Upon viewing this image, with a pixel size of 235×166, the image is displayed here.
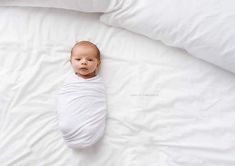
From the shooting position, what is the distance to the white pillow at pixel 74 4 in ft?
3.88

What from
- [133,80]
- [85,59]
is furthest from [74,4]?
[133,80]

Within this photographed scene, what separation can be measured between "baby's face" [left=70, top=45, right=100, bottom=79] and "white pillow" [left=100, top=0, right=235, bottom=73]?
160 mm

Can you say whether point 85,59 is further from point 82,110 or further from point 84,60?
point 82,110

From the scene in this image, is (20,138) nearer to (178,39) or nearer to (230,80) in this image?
(178,39)

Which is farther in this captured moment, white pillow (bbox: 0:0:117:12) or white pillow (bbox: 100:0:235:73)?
white pillow (bbox: 0:0:117:12)

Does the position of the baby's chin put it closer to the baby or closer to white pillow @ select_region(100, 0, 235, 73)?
the baby

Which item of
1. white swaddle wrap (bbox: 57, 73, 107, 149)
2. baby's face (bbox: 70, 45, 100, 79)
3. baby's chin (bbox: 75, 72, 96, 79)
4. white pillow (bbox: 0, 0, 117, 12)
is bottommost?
white swaddle wrap (bbox: 57, 73, 107, 149)

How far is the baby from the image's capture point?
1.10m

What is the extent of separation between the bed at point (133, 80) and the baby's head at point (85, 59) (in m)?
0.05

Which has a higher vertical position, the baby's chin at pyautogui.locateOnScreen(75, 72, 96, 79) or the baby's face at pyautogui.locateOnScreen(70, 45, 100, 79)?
the baby's face at pyautogui.locateOnScreen(70, 45, 100, 79)

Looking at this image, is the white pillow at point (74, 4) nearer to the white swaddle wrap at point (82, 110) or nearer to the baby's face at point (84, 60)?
the baby's face at point (84, 60)

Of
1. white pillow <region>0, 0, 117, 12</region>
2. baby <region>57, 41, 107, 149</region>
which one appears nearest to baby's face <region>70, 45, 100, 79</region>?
baby <region>57, 41, 107, 149</region>

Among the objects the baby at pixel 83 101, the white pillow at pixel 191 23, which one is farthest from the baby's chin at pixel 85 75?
the white pillow at pixel 191 23

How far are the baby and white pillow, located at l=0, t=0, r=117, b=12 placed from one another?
132 millimetres
